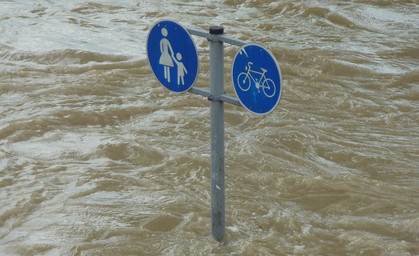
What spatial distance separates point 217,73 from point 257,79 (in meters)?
0.26

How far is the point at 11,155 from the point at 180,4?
4397mm

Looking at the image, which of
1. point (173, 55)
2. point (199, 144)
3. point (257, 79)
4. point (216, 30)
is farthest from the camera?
point (199, 144)

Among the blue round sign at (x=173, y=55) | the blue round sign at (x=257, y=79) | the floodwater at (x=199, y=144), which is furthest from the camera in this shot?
the floodwater at (x=199, y=144)

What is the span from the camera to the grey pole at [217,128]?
11.1 feet

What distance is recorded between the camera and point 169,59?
3.52 metres

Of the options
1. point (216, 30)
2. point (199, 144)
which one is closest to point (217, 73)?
point (216, 30)

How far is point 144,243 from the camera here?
13.3 ft

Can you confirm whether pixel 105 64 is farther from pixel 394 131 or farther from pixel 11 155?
pixel 394 131

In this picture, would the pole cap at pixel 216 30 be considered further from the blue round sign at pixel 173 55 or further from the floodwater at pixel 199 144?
the floodwater at pixel 199 144

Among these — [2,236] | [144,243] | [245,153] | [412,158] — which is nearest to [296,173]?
[245,153]

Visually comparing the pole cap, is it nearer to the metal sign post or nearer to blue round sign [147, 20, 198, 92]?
the metal sign post

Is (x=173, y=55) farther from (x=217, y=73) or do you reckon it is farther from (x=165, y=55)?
(x=217, y=73)

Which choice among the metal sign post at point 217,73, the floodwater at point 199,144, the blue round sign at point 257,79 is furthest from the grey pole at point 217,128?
the floodwater at point 199,144

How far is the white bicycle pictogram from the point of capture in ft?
10.4
